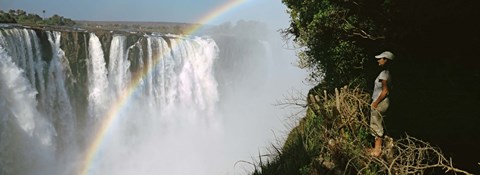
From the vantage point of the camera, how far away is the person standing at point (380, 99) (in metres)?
4.86

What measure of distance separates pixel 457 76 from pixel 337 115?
1458 millimetres

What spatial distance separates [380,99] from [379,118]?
12.7 inches

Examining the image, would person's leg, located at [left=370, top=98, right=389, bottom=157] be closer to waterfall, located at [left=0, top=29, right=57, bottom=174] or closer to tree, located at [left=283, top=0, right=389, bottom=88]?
tree, located at [left=283, top=0, right=389, bottom=88]

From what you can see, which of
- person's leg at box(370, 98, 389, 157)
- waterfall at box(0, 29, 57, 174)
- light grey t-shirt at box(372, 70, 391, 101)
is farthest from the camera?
waterfall at box(0, 29, 57, 174)

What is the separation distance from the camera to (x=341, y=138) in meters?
5.34

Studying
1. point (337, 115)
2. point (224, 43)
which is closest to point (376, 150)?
point (337, 115)

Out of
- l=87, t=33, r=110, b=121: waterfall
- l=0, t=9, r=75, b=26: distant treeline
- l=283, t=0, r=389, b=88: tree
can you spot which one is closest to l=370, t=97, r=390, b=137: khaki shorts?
l=283, t=0, r=389, b=88: tree

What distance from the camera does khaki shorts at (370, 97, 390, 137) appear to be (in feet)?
16.7

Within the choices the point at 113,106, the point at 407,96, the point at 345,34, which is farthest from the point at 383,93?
the point at 113,106

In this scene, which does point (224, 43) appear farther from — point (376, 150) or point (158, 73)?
point (376, 150)

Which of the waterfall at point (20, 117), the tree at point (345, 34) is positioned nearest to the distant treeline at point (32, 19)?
the waterfall at point (20, 117)

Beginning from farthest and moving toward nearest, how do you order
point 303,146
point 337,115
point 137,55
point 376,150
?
point 137,55
point 303,146
point 337,115
point 376,150

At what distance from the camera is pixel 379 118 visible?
17.0ft

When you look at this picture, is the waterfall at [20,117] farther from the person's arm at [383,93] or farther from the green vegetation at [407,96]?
the person's arm at [383,93]
